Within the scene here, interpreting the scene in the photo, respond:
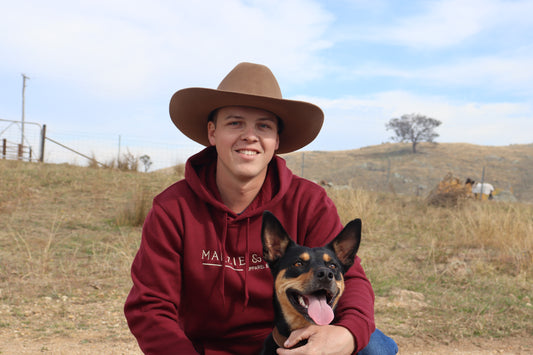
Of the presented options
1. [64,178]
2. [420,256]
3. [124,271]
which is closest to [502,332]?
[420,256]

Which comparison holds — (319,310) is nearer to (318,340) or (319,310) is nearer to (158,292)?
(318,340)

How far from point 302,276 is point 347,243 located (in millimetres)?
344

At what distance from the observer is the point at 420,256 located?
8.04 meters

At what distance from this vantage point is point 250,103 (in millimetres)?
2523

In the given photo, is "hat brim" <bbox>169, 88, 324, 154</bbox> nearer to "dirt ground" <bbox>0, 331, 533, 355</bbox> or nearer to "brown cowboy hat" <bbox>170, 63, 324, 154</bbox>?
"brown cowboy hat" <bbox>170, 63, 324, 154</bbox>

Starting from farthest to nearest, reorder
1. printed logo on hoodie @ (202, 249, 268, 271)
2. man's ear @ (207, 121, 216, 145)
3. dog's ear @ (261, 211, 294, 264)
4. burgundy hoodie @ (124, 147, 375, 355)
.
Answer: man's ear @ (207, 121, 216, 145) → printed logo on hoodie @ (202, 249, 268, 271) → burgundy hoodie @ (124, 147, 375, 355) → dog's ear @ (261, 211, 294, 264)

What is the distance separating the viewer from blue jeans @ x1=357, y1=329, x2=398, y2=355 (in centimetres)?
243

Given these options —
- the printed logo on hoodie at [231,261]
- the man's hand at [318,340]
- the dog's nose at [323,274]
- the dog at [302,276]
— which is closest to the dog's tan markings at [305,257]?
the dog at [302,276]

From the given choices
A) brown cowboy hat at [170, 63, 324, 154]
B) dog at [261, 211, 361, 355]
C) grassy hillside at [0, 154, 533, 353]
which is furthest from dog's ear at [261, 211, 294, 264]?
grassy hillside at [0, 154, 533, 353]

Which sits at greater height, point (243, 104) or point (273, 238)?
point (243, 104)

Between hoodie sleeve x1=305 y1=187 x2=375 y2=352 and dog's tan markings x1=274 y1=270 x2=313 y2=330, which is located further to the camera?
hoodie sleeve x1=305 y1=187 x2=375 y2=352

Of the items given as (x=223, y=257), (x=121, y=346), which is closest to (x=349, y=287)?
(x=223, y=257)

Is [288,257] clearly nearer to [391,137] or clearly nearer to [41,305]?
[41,305]

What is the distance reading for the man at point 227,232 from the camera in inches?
95.7
